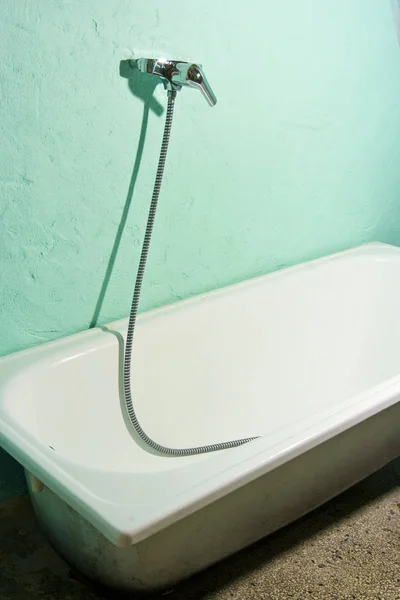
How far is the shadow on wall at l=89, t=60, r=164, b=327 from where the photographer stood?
1.50 meters

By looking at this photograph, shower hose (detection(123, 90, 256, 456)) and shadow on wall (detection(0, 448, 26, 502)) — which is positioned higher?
shower hose (detection(123, 90, 256, 456))

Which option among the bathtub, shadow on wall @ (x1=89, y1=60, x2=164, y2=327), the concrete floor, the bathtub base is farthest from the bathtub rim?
the concrete floor

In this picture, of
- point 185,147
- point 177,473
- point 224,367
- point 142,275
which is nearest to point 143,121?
point 185,147

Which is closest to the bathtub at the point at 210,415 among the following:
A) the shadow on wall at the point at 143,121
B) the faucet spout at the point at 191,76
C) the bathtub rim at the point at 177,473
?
the bathtub rim at the point at 177,473

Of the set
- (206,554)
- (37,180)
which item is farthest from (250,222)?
(206,554)

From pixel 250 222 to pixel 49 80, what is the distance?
2.46 ft

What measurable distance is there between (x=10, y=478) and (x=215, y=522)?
61cm

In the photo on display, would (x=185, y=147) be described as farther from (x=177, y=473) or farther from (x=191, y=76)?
(x=177, y=473)

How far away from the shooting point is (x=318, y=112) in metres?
1.94

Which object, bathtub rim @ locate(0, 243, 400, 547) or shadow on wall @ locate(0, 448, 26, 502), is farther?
shadow on wall @ locate(0, 448, 26, 502)

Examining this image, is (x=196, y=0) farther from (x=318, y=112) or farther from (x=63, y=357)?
(x=63, y=357)

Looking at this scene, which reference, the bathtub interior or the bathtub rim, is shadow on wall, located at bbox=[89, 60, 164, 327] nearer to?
the bathtub interior

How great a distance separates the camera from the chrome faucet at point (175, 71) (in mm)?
1432

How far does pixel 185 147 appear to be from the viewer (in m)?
1.66
